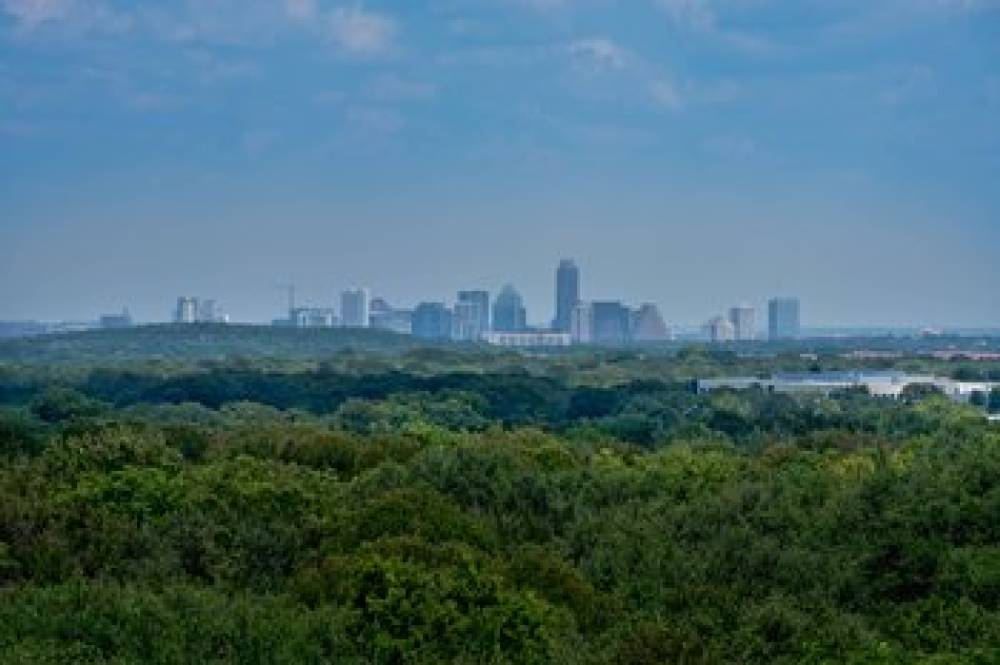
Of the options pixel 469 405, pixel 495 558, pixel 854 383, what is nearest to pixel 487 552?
pixel 495 558

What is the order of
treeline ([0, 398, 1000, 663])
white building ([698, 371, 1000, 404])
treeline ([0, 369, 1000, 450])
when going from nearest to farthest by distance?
1. treeline ([0, 398, 1000, 663])
2. treeline ([0, 369, 1000, 450])
3. white building ([698, 371, 1000, 404])

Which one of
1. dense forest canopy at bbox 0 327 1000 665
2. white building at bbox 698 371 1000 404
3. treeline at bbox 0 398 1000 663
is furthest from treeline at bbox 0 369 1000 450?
treeline at bbox 0 398 1000 663

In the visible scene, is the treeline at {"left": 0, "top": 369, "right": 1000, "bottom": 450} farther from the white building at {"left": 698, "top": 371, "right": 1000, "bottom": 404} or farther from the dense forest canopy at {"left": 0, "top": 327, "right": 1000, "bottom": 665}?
the dense forest canopy at {"left": 0, "top": 327, "right": 1000, "bottom": 665}

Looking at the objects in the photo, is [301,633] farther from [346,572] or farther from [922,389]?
[922,389]

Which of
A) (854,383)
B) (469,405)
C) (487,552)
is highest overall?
(487,552)

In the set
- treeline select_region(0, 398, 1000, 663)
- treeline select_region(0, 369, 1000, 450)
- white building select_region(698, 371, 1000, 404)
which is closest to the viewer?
treeline select_region(0, 398, 1000, 663)

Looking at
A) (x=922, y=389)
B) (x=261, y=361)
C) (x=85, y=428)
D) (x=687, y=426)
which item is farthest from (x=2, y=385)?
(x=85, y=428)

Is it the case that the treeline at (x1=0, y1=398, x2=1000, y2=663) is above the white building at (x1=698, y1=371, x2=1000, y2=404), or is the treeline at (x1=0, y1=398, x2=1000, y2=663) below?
above

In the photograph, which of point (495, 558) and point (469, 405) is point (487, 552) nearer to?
point (495, 558)

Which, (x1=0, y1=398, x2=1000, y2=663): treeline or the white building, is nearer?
(x1=0, y1=398, x2=1000, y2=663): treeline
